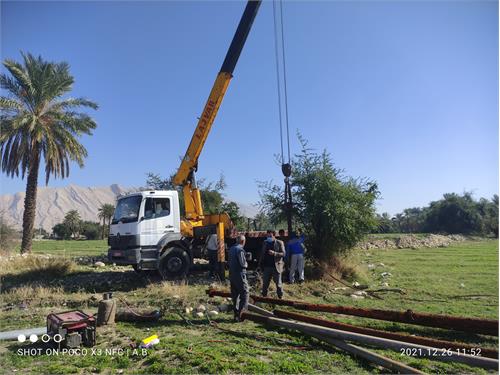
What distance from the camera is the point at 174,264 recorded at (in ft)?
42.6

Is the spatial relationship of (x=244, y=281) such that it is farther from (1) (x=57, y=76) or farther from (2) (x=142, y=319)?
(1) (x=57, y=76)

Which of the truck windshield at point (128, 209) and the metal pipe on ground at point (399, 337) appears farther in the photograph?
the truck windshield at point (128, 209)

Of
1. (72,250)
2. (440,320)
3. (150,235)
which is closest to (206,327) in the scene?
(440,320)

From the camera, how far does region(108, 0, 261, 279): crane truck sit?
41.1 feet

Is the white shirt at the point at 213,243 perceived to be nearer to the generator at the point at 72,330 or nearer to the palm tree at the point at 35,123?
the generator at the point at 72,330

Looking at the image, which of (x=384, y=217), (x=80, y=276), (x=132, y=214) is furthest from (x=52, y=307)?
(x=384, y=217)

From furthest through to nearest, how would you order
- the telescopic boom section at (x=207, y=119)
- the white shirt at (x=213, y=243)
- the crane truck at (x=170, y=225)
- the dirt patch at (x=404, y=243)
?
1. the dirt patch at (x=404, y=243)
2. the white shirt at (x=213, y=243)
3. the telescopic boom section at (x=207, y=119)
4. the crane truck at (x=170, y=225)

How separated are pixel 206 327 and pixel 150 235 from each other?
5757 mm

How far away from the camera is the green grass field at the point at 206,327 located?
548cm

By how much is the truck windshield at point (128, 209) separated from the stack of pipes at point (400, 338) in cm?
698

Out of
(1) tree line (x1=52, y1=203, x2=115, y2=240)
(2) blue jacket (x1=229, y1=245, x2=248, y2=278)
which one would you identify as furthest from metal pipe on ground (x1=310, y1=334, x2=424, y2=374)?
(1) tree line (x1=52, y1=203, x2=115, y2=240)

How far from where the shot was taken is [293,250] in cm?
1320

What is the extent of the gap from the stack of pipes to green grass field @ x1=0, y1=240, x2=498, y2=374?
16cm

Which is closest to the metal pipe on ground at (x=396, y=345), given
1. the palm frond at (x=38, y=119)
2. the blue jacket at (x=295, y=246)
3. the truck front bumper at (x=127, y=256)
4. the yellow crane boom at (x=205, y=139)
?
the blue jacket at (x=295, y=246)
